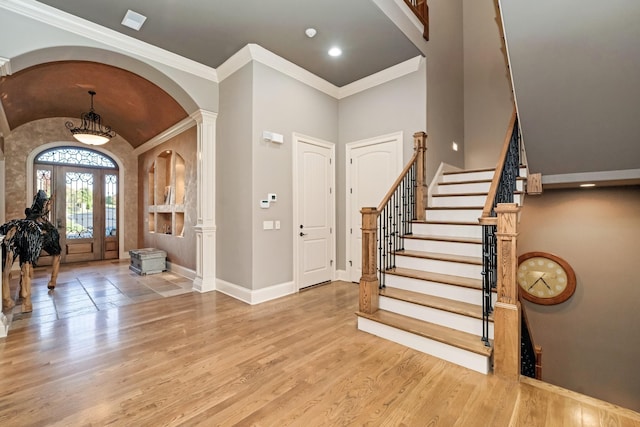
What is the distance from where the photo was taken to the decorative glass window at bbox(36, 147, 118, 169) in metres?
6.86

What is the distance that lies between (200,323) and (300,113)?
3.29 metres

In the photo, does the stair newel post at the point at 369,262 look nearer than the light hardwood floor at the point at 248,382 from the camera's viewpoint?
No

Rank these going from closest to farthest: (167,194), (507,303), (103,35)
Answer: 1. (507,303)
2. (103,35)
3. (167,194)

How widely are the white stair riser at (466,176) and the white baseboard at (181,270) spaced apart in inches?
185

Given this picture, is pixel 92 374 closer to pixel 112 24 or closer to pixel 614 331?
pixel 112 24

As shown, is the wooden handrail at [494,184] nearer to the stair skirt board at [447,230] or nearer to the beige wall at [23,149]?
the stair skirt board at [447,230]

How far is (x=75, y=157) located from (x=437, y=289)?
8.80 meters

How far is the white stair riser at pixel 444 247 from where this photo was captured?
→ 10.9ft

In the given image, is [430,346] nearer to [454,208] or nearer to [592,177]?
[454,208]

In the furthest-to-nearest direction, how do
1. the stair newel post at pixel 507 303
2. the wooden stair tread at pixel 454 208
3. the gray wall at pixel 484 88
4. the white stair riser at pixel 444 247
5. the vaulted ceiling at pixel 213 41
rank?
the gray wall at pixel 484 88, the wooden stair tread at pixel 454 208, the white stair riser at pixel 444 247, the vaulted ceiling at pixel 213 41, the stair newel post at pixel 507 303

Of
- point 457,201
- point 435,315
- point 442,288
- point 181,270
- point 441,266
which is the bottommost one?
point 181,270

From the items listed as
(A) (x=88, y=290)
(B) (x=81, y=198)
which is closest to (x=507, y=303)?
(A) (x=88, y=290)

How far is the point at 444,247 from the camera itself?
11.7ft

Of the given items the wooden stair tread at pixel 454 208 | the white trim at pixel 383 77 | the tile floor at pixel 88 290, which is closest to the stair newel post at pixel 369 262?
the wooden stair tread at pixel 454 208
